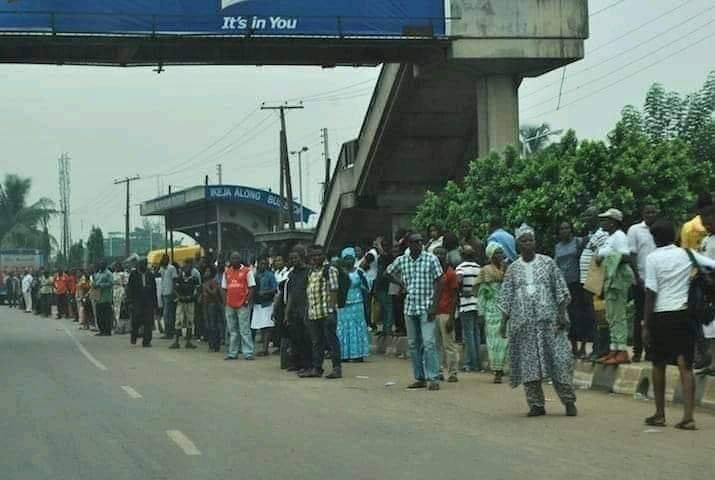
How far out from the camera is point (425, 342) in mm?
15359

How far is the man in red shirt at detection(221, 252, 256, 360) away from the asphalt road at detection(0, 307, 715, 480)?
11.5 ft

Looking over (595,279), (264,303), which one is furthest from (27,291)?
(595,279)

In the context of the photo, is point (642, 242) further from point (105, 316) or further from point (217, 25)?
point (105, 316)

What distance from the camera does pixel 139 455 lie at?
10188 millimetres

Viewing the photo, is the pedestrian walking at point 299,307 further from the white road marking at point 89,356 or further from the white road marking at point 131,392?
the white road marking at point 89,356

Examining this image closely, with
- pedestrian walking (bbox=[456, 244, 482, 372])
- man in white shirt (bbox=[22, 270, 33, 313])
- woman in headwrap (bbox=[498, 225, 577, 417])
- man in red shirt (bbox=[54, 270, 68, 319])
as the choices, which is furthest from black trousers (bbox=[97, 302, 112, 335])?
man in white shirt (bbox=[22, 270, 33, 313])

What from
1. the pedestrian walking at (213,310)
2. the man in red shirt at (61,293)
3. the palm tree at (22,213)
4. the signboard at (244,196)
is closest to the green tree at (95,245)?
the palm tree at (22,213)

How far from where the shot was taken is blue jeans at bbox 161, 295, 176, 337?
27844mm

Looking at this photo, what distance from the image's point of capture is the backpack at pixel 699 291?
36.6 feet

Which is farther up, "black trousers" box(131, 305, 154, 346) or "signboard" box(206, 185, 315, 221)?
"signboard" box(206, 185, 315, 221)

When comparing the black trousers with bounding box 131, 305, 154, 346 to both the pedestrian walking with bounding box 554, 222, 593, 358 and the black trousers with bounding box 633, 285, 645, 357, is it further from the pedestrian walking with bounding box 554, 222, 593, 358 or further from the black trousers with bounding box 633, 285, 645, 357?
the black trousers with bounding box 633, 285, 645, 357

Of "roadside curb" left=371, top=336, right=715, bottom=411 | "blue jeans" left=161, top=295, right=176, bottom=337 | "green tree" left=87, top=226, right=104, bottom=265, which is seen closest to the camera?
"roadside curb" left=371, top=336, right=715, bottom=411

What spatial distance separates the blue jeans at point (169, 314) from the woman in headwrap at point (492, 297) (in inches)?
478

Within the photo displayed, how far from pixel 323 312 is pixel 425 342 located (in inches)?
101
